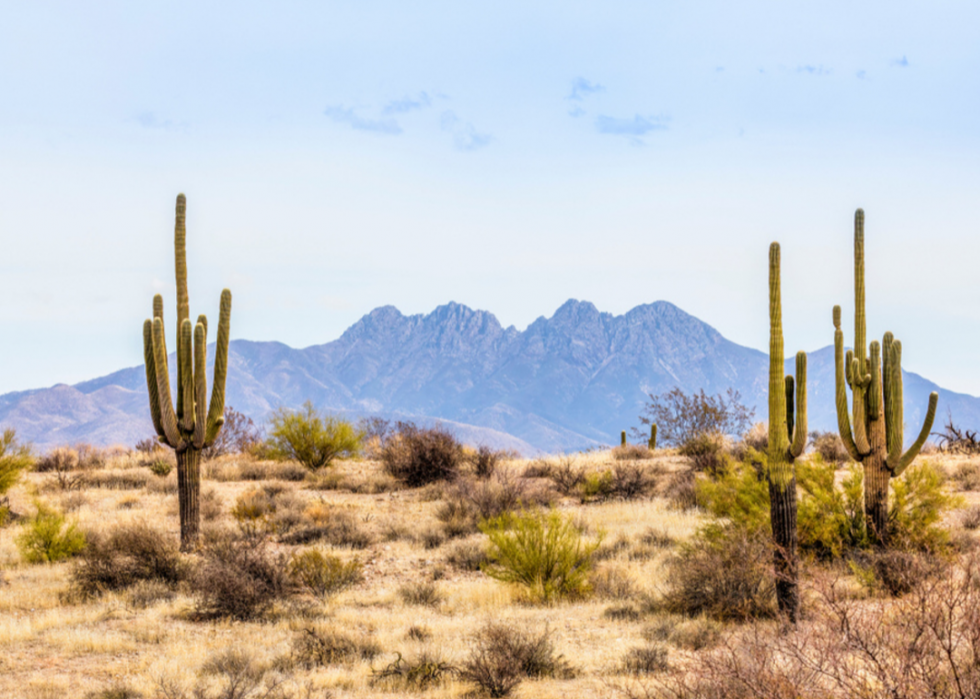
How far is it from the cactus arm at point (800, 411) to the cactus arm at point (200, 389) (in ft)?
29.4

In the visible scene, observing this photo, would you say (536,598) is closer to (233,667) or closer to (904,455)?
(233,667)

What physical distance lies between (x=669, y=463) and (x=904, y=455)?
40.4 ft

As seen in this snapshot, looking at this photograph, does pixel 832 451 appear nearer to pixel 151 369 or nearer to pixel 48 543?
pixel 151 369

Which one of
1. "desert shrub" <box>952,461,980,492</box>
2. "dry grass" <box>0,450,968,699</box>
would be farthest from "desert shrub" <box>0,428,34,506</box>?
"desert shrub" <box>952,461,980,492</box>

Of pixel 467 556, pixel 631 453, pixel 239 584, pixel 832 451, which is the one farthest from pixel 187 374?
pixel 832 451

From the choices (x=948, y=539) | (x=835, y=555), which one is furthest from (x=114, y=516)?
(x=948, y=539)

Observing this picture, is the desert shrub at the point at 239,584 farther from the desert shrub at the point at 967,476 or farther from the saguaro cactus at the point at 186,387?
the desert shrub at the point at 967,476

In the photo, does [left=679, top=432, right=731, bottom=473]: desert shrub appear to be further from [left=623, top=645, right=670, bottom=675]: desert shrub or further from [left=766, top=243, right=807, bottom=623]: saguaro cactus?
[left=623, top=645, right=670, bottom=675]: desert shrub

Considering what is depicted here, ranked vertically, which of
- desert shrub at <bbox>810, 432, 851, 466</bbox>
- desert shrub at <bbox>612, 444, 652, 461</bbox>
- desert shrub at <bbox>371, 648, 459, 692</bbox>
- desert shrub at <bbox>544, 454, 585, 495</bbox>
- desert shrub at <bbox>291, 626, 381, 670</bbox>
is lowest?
desert shrub at <bbox>291, 626, 381, 670</bbox>

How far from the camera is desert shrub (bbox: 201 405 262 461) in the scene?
2750 centimetres

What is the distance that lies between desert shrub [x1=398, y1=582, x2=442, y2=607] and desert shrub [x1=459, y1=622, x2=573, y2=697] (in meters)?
2.53

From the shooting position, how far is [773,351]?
884cm

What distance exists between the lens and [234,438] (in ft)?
105

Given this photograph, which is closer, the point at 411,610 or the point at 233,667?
the point at 233,667
